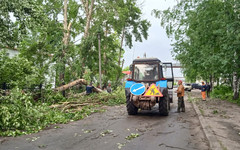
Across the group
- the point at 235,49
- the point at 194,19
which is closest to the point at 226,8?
the point at 235,49

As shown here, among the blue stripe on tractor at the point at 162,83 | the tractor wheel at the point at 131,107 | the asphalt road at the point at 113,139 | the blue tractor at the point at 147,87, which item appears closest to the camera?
the asphalt road at the point at 113,139

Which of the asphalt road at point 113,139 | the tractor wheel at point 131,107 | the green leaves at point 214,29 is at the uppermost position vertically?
the green leaves at point 214,29

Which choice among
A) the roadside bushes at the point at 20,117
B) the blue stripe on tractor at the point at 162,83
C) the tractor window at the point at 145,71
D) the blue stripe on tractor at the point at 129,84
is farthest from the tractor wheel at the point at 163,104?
the roadside bushes at the point at 20,117

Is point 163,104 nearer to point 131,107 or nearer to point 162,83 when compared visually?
point 162,83

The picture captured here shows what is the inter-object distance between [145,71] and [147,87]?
1.08 meters

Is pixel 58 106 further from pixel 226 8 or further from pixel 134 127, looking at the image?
pixel 226 8

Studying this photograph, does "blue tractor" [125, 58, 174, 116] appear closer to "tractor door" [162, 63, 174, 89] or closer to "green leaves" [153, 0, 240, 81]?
"tractor door" [162, 63, 174, 89]

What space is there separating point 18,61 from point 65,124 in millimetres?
3661

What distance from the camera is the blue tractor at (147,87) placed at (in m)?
10.3

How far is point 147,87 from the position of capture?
34.8ft

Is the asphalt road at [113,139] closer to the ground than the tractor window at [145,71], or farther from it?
closer to the ground

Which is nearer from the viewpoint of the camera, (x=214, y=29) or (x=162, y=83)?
(x=162, y=83)

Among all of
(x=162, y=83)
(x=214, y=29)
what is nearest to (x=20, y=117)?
(x=162, y=83)

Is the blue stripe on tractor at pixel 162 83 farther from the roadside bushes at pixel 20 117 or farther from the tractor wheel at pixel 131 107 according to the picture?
the roadside bushes at pixel 20 117
